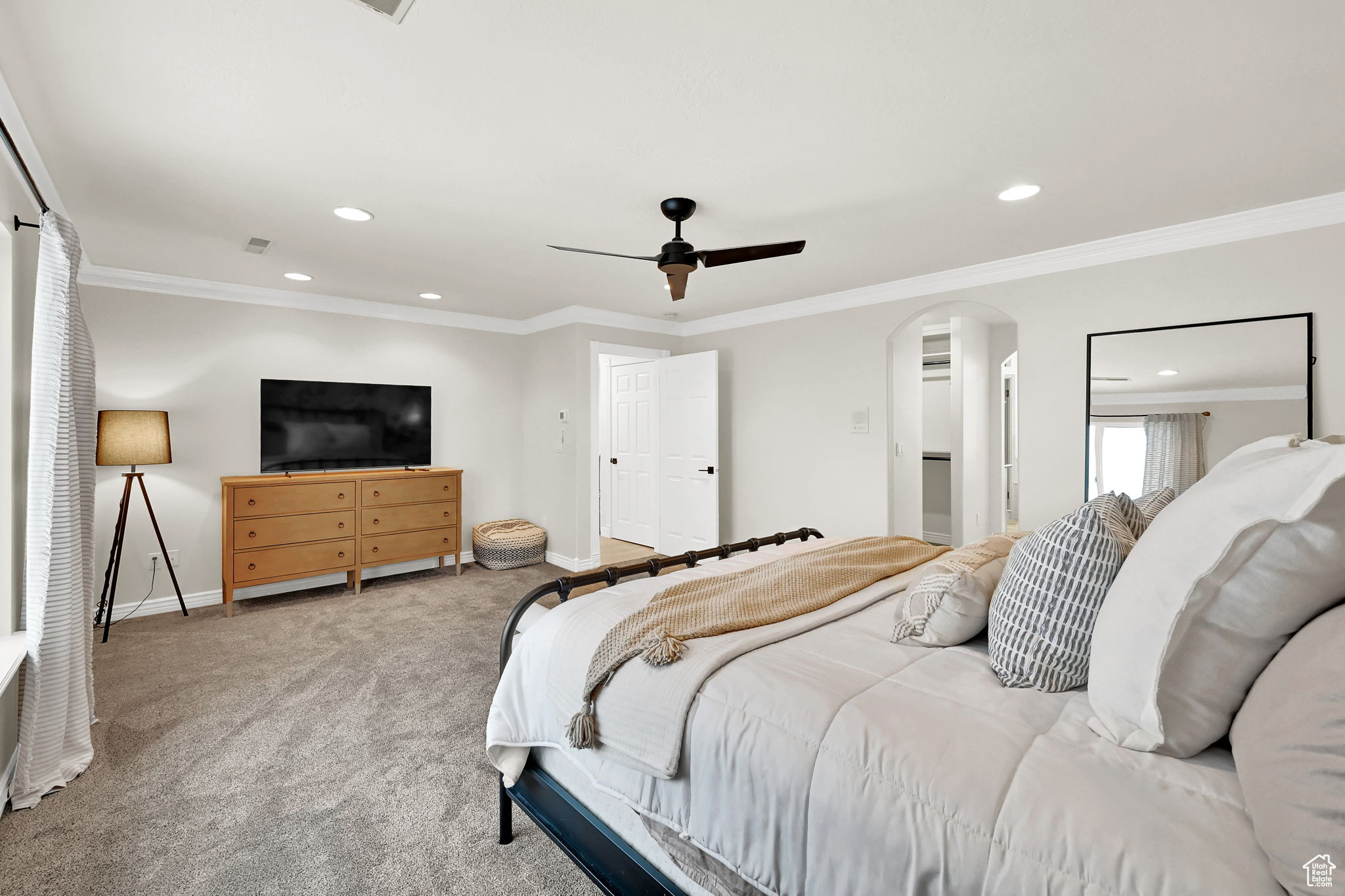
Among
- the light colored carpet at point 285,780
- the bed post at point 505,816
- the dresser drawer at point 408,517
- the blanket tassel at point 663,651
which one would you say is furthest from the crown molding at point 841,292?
the bed post at point 505,816

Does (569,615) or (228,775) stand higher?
(569,615)

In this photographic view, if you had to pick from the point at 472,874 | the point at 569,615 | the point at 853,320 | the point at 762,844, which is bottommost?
the point at 472,874

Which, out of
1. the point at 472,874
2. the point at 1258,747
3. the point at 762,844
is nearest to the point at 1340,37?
the point at 1258,747

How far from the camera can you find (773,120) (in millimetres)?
2189

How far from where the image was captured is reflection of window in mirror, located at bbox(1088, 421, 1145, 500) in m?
3.50

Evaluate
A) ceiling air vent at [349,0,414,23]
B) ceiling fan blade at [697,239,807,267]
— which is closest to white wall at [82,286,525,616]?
ceiling fan blade at [697,239,807,267]

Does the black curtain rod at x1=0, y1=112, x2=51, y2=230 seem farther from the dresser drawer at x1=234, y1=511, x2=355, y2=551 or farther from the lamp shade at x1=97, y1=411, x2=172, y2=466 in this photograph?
the dresser drawer at x1=234, y1=511, x2=355, y2=551

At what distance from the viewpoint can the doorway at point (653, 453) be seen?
5.54 m

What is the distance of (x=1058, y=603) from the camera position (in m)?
1.35

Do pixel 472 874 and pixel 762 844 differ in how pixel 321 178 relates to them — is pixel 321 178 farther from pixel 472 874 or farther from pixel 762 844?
pixel 762 844

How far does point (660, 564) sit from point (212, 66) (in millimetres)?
2285

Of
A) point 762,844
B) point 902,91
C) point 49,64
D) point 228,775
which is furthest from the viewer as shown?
point 228,775

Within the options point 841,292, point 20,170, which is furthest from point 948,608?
point 841,292

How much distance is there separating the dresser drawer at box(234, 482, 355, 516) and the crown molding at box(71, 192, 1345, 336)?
1488 mm
